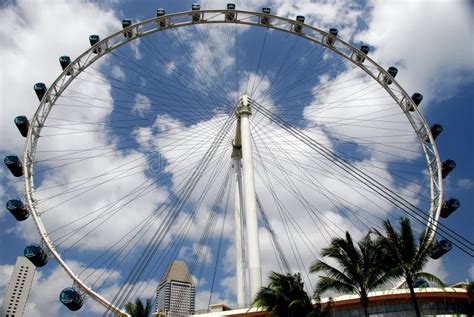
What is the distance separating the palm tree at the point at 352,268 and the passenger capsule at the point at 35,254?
22509 mm

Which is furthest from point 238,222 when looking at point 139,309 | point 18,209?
point 18,209

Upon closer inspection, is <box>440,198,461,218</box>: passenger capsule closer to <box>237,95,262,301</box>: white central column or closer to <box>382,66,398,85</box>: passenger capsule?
<box>382,66,398,85</box>: passenger capsule

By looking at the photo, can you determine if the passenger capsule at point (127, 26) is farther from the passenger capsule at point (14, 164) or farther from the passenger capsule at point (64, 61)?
the passenger capsule at point (14, 164)

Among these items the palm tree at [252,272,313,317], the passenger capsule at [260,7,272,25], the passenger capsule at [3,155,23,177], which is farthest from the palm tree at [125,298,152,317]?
the passenger capsule at [260,7,272,25]

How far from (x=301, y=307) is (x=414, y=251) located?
287 inches

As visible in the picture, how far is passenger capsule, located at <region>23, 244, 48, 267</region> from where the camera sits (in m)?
33.7

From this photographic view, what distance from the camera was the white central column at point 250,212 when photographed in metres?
30.2

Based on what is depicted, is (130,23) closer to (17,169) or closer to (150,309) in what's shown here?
(17,169)

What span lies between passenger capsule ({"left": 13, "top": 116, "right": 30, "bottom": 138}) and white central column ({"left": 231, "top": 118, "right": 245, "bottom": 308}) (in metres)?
19.8

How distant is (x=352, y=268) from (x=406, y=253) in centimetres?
326

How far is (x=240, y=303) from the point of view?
33.5m

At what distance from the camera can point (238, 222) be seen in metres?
37.4

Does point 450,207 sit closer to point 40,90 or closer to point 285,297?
point 285,297

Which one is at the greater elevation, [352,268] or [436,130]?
[436,130]
